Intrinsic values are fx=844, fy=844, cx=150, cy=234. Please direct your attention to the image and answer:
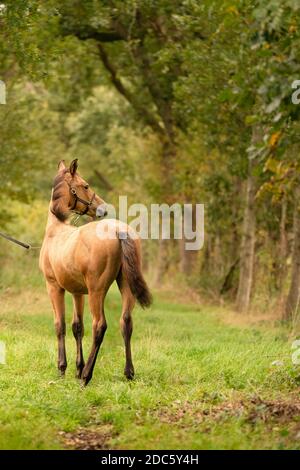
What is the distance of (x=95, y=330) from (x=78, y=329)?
1.00 metres

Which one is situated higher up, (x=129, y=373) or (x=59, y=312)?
(x=59, y=312)

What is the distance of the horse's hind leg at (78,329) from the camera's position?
33.7 ft

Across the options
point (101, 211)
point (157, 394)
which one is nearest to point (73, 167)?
point (101, 211)

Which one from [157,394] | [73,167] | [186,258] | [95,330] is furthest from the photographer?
[186,258]

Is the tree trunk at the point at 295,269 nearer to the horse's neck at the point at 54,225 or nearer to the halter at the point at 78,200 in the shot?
the halter at the point at 78,200

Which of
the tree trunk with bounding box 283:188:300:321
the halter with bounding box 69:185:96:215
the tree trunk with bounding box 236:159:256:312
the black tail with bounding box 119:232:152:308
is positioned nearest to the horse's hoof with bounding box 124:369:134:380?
the black tail with bounding box 119:232:152:308

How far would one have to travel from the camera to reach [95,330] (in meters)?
9.72

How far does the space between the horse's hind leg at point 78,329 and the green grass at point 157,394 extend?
7.3 inches

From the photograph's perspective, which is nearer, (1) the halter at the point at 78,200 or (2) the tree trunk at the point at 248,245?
(1) the halter at the point at 78,200

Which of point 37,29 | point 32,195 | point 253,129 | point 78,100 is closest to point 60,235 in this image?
point 37,29

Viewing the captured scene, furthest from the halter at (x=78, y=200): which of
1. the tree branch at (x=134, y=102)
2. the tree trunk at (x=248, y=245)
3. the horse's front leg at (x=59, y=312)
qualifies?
the tree branch at (x=134, y=102)

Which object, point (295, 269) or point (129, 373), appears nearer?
point (129, 373)

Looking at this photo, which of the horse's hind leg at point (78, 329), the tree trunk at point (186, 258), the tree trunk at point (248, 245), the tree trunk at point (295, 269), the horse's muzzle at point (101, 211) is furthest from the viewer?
the tree trunk at point (186, 258)

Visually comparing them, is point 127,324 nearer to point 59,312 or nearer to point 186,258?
point 59,312
